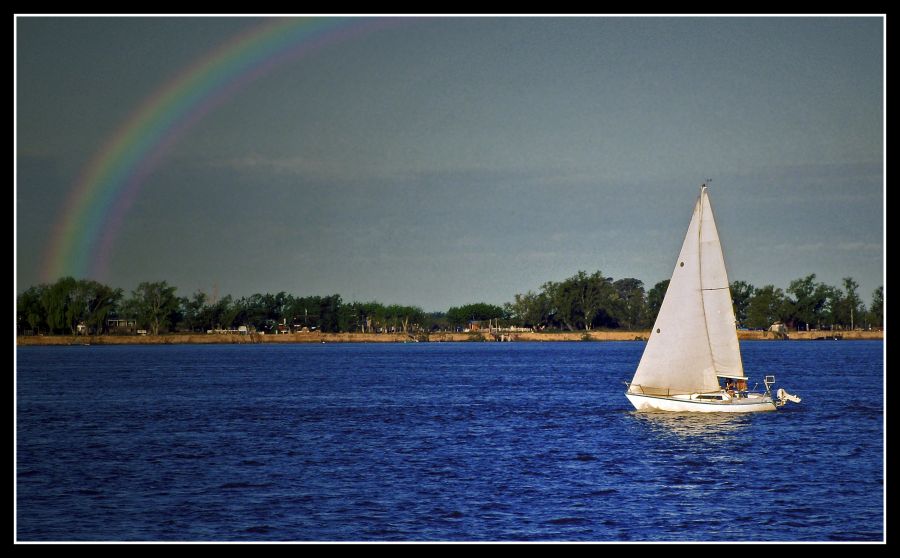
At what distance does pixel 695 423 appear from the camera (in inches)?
2288

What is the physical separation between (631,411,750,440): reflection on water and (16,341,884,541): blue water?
221mm

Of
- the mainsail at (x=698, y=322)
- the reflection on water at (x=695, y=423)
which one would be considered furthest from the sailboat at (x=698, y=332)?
the reflection on water at (x=695, y=423)

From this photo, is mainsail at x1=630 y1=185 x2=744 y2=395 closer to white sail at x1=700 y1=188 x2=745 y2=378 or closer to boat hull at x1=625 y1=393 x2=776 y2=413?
white sail at x1=700 y1=188 x2=745 y2=378

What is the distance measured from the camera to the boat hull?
58844 millimetres

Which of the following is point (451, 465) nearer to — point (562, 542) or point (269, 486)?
point (269, 486)

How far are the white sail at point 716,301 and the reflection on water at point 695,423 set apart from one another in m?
2.53

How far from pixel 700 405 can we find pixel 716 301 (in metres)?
5.55

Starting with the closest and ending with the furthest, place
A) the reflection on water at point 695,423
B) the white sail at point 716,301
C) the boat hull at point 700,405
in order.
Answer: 1. the reflection on water at point 695,423
2. the boat hull at point 700,405
3. the white sail at point 716,301

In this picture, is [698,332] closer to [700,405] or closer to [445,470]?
[700,405]

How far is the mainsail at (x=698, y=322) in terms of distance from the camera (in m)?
59.0

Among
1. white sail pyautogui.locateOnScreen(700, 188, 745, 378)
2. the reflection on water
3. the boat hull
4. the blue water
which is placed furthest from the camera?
white sail pyautogui.locateOnScreen(700, 188, 745, 378)

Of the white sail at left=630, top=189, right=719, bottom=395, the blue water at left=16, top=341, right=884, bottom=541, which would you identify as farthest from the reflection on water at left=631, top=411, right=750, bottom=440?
the white sail at left=630, top=189, right=719, bottom=395

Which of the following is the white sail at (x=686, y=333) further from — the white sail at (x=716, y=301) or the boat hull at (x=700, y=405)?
the boat hull at (x=700, y=405)

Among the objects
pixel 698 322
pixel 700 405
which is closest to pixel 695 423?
pixel 700 405
